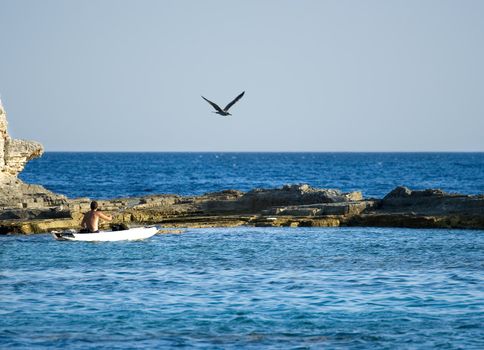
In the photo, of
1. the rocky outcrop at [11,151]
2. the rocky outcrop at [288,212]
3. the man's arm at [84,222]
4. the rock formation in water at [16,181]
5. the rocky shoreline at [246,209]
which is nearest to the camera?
the man's arm at [84,222]

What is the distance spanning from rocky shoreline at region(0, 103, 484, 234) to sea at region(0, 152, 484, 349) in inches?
38.7

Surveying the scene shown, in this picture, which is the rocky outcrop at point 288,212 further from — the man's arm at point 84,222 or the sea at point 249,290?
the man's arm at point 84,222

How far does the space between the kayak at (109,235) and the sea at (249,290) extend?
30 cm

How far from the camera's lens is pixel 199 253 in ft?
91.0

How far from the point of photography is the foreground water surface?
16.0 meters

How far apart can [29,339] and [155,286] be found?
594 cm

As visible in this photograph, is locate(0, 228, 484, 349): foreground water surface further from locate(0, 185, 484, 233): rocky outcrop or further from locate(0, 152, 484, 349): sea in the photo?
locate(0, 185, 484, 233): rocky outcrop

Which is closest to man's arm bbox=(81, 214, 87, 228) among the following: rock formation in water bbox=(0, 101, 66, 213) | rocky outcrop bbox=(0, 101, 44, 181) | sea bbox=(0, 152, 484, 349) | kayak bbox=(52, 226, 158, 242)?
kayak bbox=(52, 226, 158, 242)

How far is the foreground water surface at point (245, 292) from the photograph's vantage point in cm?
1603

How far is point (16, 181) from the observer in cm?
4072

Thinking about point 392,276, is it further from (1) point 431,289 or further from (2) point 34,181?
(2) point 34,181

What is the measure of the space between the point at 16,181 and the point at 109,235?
1169cm

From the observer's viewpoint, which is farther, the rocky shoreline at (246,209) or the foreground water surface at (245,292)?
the rocky shoreline at (246,209)

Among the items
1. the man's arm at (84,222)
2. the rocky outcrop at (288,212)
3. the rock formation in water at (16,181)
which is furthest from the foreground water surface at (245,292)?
the rock formation in water at (16,181)
